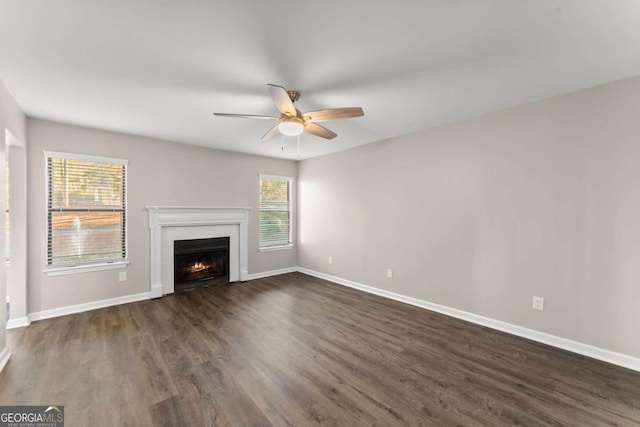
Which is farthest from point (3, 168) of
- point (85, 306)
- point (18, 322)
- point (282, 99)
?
point (282, 99)

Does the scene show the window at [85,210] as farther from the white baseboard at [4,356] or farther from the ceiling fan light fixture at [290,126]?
the ceiling fan light fixture at [290,126]

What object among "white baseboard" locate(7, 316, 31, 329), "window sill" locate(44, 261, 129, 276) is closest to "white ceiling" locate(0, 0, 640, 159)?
"window sill" locate(44, 261, 129, 276)

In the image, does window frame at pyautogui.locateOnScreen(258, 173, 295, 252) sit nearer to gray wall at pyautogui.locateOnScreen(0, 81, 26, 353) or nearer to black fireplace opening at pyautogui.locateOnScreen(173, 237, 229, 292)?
black fireplace opening at pyautogui.locateOnScreen(173, 237, 229, 292)

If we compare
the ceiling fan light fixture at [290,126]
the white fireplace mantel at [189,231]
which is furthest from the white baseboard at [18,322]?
the ceiling fan light fixture at [290,126]

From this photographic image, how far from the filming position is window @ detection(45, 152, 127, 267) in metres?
3.49

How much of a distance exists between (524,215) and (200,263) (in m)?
4.88

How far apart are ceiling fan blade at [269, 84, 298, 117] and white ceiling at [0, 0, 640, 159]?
0.23 meters

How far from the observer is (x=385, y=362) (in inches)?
95.8

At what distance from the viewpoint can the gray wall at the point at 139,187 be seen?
3.35m

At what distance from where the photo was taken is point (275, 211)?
5.81 metres

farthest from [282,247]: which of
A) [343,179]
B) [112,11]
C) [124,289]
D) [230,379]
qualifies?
[112,11]

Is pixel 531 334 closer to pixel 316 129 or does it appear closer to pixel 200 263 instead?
pixel 316 129

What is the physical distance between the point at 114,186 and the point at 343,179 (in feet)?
11.9

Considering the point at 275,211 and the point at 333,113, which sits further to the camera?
the point at 275,211
